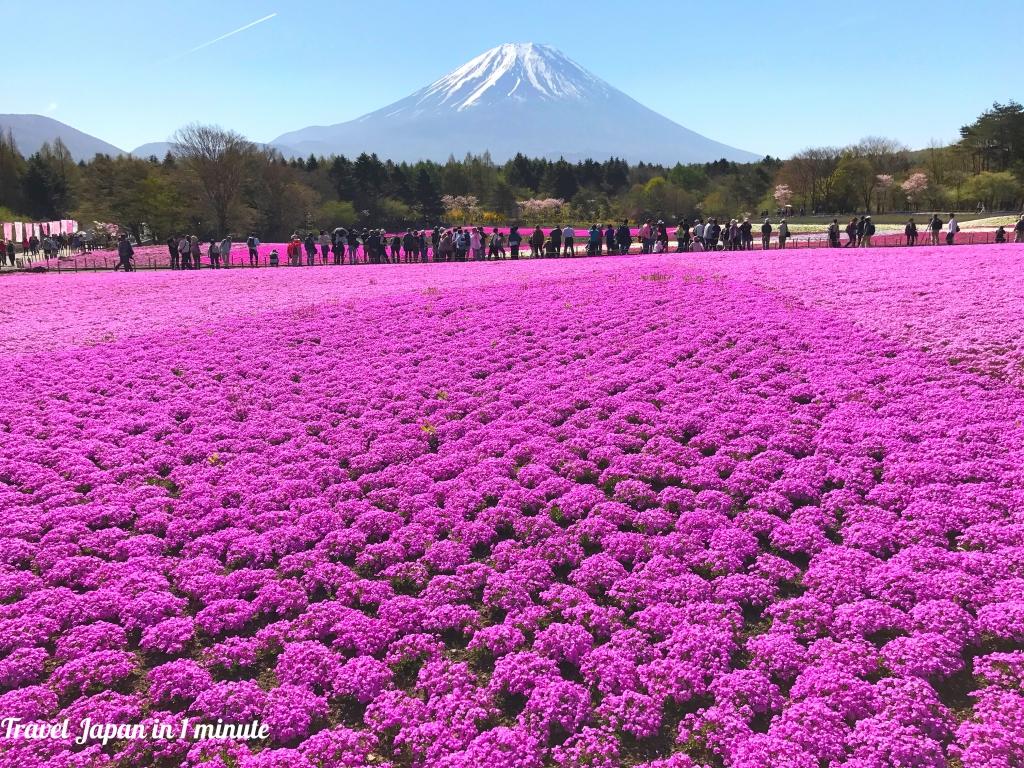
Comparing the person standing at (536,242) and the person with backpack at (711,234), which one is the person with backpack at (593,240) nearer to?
the person standing at (536,242)

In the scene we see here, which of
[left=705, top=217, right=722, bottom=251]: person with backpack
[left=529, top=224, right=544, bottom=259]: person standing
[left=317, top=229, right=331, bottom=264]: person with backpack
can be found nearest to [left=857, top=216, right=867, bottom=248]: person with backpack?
[left=705, top=217, right=722, bottom=251]: person with backpack

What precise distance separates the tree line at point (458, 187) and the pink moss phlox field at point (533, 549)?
65.5 m

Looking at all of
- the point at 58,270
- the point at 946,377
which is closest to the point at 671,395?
the point at 946,377

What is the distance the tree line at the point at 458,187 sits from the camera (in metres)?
74.4

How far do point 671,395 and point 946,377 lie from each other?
17.7 ft

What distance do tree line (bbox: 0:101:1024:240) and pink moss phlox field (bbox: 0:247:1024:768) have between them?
65527 mm

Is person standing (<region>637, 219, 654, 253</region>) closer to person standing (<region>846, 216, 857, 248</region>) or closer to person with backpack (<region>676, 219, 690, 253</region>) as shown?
person with backpack (<region>676, 219, 690, 253</region>)

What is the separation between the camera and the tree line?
2928 inches

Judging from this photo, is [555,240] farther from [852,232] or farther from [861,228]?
[861,228]

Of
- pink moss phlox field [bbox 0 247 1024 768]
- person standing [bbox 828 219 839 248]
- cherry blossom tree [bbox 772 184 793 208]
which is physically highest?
cherry blossom tree [bbox 772 184 793 208]

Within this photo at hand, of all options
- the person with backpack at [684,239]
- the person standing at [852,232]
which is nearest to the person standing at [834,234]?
the person standing at [852,232]

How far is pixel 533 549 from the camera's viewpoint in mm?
8414

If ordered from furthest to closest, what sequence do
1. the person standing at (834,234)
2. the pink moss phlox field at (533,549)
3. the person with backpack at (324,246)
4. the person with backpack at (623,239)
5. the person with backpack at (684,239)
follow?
the person with backpack at (324,246), the person with backpack at (684,239), the person standing at (834,234), the person with backpack at (623,239), the pink moss phlox field at (533,549)

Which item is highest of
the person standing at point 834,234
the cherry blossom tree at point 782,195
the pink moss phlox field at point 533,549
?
the cherry blossom tree at point 782,195
